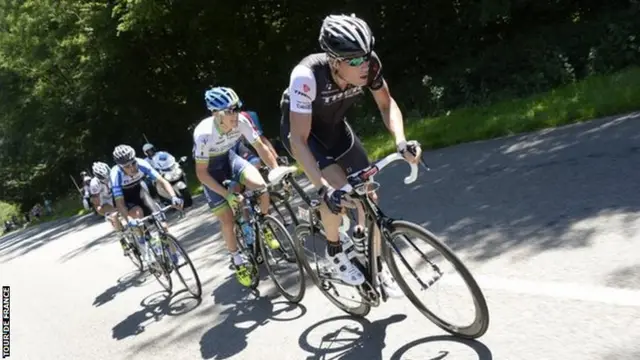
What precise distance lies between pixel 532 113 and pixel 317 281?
6.89 metres

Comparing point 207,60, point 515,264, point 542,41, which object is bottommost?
point 515,264

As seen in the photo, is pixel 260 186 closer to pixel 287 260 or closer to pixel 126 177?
pixel 287 260

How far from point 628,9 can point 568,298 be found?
12.2 meters

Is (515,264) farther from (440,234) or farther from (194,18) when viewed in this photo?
(194,18)

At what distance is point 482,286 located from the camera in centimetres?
461

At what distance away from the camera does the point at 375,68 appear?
14.0 feet

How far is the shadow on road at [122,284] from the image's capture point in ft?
27.9

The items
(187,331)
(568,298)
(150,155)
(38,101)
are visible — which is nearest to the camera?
(568,298)

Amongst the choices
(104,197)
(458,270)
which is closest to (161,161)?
(104,197)

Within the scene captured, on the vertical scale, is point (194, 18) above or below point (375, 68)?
above

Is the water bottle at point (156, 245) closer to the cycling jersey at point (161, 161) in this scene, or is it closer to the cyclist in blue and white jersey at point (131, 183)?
the cyclist in blue and white jersey at point (131, 183)

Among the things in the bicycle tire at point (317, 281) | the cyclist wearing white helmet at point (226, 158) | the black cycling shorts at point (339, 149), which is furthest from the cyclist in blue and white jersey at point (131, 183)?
the black cycling shorts at point (339, 149)

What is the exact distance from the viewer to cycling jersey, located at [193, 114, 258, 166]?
6266 millimetres

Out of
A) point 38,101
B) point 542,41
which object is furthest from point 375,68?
point 38,101
